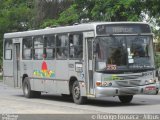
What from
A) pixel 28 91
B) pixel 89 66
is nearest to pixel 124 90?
pixel 89 66

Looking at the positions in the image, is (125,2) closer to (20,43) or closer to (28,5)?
(20,43)

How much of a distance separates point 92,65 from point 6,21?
1313 inches

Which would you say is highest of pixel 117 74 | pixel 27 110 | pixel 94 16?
pixel 94 16

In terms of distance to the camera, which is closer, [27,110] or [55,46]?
[27,110]

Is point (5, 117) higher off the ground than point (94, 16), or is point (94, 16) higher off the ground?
point (94, 16)

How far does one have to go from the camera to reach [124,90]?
18672 mm

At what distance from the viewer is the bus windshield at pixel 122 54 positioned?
18.7m

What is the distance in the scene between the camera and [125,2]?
1243 inches

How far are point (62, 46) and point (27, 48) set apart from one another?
3917mm

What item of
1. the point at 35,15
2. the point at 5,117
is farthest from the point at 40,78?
the point at 35,15

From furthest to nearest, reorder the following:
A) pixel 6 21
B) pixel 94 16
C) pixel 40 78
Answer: pixel 6 21 → pixel 94 16 → pixel 40 78

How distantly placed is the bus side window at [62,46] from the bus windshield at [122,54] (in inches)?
101

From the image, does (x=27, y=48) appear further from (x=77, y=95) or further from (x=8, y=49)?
(x=77, y=95)

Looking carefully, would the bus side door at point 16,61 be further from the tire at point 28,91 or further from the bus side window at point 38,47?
the bus side window at point 38,47
